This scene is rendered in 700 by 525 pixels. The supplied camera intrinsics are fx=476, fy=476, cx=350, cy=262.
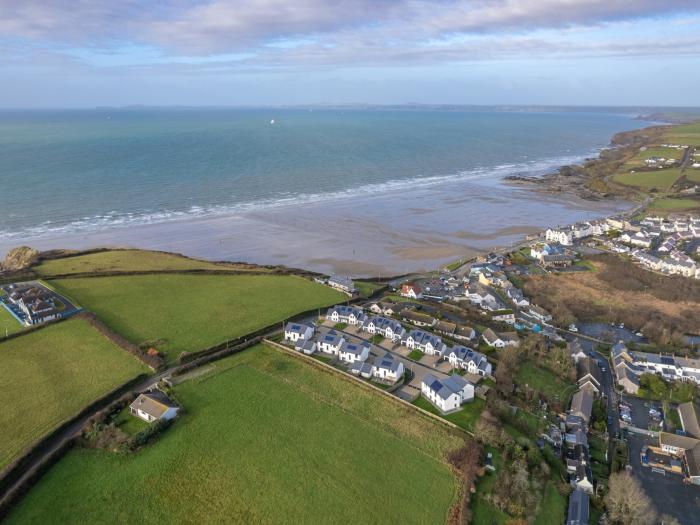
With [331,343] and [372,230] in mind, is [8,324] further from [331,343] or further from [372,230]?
[372,230]

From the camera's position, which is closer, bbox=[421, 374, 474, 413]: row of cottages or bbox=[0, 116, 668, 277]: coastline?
bbox=[421, 374, 474, 413]: row of cottages

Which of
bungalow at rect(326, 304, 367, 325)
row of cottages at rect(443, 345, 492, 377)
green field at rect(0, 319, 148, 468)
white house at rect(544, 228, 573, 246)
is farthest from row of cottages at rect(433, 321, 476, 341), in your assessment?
white house at rect(544, 228, 573, 246)

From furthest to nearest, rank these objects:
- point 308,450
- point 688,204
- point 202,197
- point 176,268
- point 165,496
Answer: point 202,197 < point 688,204 < point 176,268 < point 308,450 < point 165,496

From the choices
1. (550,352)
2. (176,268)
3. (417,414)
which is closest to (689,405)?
(550,352)

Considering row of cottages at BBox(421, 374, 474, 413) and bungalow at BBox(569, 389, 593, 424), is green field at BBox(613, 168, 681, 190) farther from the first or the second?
row of cottages at BBox(421, 374, 474, 413)

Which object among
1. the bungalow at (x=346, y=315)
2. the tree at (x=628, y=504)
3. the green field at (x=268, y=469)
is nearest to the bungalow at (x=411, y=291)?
the bungalow at (x=346, y=315)

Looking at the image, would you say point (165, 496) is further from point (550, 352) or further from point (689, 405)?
point (689, 405)
